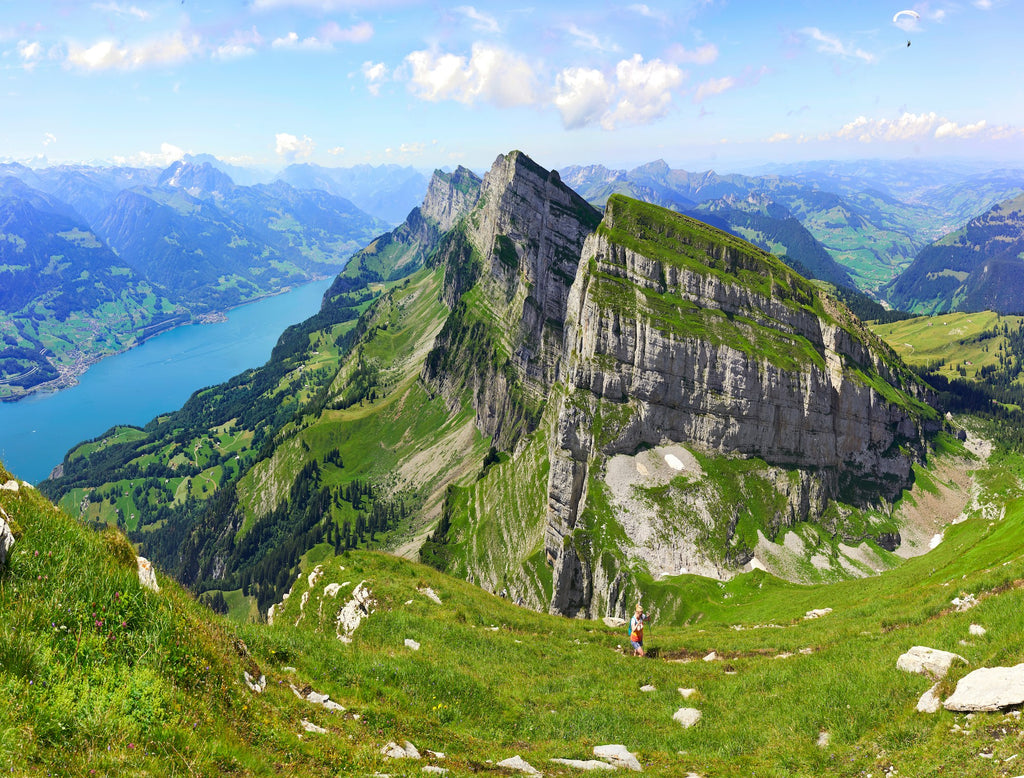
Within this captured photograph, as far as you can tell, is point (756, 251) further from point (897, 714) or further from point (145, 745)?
point (145, 745)

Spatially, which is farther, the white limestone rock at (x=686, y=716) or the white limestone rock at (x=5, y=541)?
the white limestone rock at (x=686, y=716)

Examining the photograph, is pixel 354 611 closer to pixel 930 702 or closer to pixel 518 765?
pixel 518 765

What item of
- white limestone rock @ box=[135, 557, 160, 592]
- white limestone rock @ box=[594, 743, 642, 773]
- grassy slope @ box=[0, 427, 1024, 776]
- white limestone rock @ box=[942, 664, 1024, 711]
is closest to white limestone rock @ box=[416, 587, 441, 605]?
grassy slope @ box=[0, 427, 1024, 776]

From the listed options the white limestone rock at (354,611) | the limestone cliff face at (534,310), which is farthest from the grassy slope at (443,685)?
the limestone cliff face at (534,310)

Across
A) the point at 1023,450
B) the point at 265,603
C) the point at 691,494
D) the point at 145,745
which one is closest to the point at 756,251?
the point at 691,494

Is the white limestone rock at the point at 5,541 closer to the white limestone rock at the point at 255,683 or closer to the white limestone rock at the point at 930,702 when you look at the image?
the white limestone rock at the point at 255,683

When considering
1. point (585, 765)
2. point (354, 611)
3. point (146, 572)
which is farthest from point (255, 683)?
point (354, 611)
